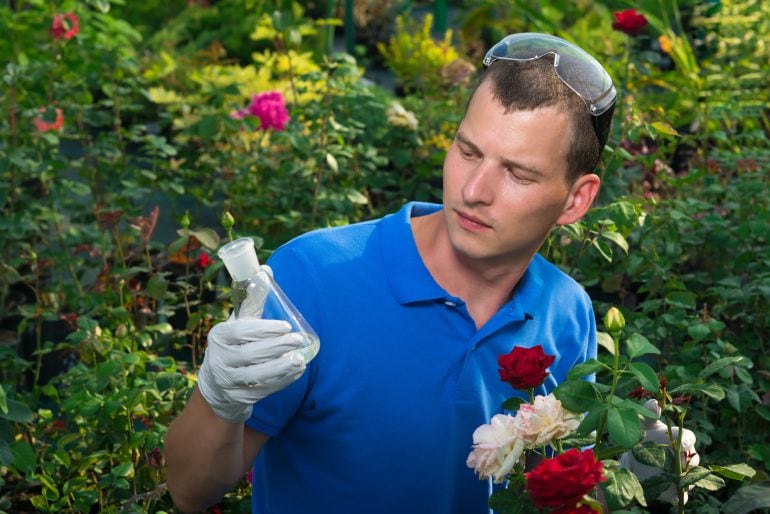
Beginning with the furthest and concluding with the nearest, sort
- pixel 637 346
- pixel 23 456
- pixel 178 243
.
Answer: pixel 178 243 → pixel 23 456 → pixel 637 346

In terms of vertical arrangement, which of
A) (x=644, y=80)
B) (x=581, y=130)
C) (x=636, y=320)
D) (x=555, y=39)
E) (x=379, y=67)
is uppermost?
(x=555, y=39)

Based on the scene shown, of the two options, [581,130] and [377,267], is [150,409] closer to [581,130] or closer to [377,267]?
[377,267]

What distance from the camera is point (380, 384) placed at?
6.21 feet

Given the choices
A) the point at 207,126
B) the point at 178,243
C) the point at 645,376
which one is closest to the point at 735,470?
the point at 645,376

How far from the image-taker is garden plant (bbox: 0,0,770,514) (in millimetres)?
2076

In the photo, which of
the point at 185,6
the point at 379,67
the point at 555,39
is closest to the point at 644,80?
the point at 555,39

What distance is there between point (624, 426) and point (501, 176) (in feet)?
1.57

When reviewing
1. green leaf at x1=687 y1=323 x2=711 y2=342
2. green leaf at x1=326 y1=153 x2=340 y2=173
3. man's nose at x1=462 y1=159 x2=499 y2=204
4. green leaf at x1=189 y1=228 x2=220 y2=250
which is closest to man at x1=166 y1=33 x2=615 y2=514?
man's nose at x1=462 y1=159 x2=499 y2=204

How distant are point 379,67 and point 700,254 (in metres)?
6.43

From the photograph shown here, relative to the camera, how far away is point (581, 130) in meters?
1.85

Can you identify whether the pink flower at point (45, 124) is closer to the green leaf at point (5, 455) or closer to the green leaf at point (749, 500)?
the green leaf at point (5, 455)

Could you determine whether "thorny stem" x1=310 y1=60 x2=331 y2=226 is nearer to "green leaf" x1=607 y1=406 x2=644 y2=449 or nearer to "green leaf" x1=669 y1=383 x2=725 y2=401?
"green leaf" x1=669 y1=383 x2=725 y2=401

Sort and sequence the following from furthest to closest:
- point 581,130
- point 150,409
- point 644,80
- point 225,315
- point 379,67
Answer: point 379,67 < point 644,80 < point 225,315 < point 150,409 < point 581,130

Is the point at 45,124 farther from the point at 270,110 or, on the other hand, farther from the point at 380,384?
the point at 380,384
